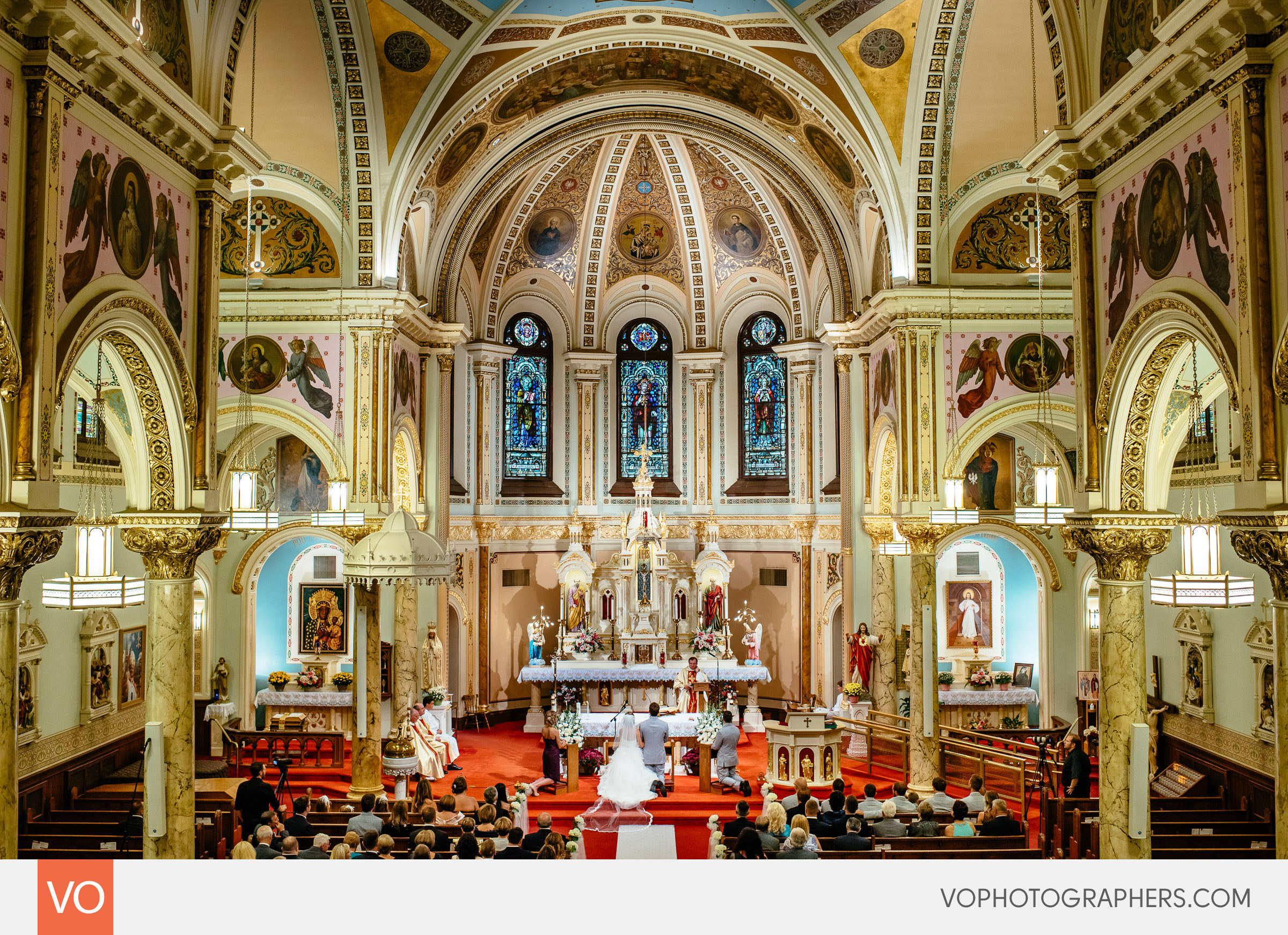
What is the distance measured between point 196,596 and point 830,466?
1397 centimetres

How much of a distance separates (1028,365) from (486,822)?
11.0 metres

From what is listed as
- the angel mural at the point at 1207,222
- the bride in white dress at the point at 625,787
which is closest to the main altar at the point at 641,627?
the bride in white dress at the point at 625,787

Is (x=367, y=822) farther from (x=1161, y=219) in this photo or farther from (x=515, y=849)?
(x=1161, y=219)

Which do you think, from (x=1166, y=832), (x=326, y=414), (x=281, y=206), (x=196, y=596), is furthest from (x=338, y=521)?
(x=1166, y=832)

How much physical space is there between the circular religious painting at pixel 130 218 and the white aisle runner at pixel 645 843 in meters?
8.64

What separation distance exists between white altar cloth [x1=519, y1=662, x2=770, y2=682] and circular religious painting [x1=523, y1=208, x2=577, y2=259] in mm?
9932

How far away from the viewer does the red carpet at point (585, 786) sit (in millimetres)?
15703

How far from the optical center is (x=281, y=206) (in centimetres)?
1752

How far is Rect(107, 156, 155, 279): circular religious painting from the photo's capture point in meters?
9.09

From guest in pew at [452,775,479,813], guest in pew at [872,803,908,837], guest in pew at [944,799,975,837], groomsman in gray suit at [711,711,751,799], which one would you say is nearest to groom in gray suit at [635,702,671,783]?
groomsman in gray suit at [711,711,751,799]

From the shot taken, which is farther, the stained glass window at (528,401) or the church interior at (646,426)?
the stained glass window at (528,401)

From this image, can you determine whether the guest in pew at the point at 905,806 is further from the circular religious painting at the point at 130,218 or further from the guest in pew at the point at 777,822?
the circular religious painting at the point at 130,218

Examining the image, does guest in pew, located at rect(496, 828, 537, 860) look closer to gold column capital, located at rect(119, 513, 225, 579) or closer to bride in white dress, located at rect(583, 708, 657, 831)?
gold column capital, located at rect(119, 513, 225, 579)

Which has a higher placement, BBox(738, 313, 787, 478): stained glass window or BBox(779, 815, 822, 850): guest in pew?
BBox(738, 313, 787, 478): stained glass window
